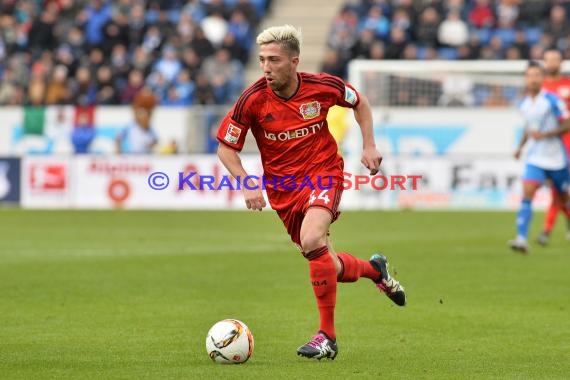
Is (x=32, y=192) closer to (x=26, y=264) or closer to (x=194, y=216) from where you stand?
(x=194, y=216)

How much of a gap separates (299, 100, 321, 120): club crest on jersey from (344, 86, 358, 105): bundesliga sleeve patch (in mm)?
255

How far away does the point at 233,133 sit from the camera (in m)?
8.38

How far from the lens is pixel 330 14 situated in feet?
110

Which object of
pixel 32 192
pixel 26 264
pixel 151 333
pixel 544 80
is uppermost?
pixel 544 80

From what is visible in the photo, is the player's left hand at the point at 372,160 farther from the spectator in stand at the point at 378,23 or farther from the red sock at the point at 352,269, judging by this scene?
the spectator in stand at the point at 378,23

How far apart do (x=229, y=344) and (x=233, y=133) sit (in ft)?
4.69

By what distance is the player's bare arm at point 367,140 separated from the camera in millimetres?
8250

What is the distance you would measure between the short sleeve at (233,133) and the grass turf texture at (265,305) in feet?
4.56

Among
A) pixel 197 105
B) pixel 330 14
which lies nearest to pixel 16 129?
pixel 197 105

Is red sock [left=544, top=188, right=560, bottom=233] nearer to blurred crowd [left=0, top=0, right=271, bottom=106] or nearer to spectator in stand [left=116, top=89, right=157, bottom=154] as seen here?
spectator in stand [left=116, top=89, right=157, bottom=154]

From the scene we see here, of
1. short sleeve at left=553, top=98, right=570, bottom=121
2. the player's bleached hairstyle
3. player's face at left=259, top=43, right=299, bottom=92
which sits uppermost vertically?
the player's bleached hairstyle

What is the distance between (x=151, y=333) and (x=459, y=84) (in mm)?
18672

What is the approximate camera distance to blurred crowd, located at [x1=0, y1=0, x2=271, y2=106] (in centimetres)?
3017
